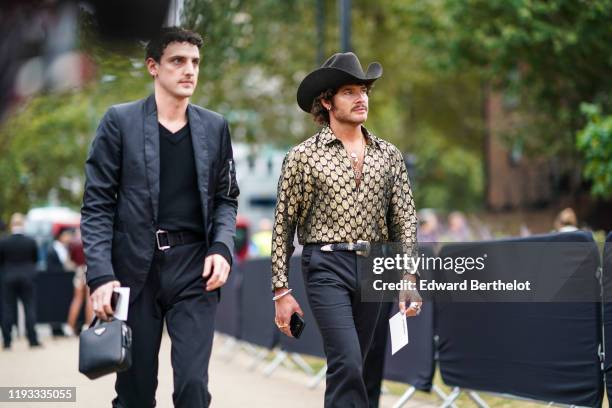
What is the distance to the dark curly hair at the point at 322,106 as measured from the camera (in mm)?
5535

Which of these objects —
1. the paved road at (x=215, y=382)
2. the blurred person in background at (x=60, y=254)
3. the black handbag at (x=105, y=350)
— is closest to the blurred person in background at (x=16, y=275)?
the paved road at (x=215, y=382)

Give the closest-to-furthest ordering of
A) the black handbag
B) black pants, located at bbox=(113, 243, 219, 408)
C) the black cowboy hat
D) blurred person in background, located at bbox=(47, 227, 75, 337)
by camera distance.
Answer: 1. the black handbag
2. black pants, located at bbox=(113, 243, 219, 408)
3. the black cowboy hat
4. blurred person in background, located at bbox=(47, 227, 75, 337)

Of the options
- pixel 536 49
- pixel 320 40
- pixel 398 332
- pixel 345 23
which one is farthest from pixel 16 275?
pixel 398 332

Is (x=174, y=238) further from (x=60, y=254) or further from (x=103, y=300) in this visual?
(x=60, y=254)

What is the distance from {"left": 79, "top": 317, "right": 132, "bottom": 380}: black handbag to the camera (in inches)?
160

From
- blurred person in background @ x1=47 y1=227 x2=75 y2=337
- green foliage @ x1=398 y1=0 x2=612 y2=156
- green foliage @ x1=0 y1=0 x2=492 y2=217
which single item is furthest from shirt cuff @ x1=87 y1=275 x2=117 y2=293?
blurred person in background @ x1=47 y1=227 x2=75 y2=337

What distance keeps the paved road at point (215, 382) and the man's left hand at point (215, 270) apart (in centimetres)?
471

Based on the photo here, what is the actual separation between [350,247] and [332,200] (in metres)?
0.25

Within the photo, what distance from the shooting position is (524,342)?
7.11 m

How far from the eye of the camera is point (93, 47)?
1.48 metres

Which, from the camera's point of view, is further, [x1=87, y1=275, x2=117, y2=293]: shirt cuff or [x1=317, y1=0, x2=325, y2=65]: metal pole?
[x1=317, y1=0, x2=325, y2=65]: metal pole

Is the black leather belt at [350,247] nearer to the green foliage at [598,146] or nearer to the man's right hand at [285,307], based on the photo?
the man's right hand at [285,307]

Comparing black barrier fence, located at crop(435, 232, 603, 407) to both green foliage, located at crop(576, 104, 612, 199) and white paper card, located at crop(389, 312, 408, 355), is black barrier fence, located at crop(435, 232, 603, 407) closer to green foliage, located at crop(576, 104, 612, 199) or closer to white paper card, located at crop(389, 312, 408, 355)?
white paper card, located at crop(389, 312, 408, 355)

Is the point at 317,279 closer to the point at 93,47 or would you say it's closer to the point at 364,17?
the point at 93,47
